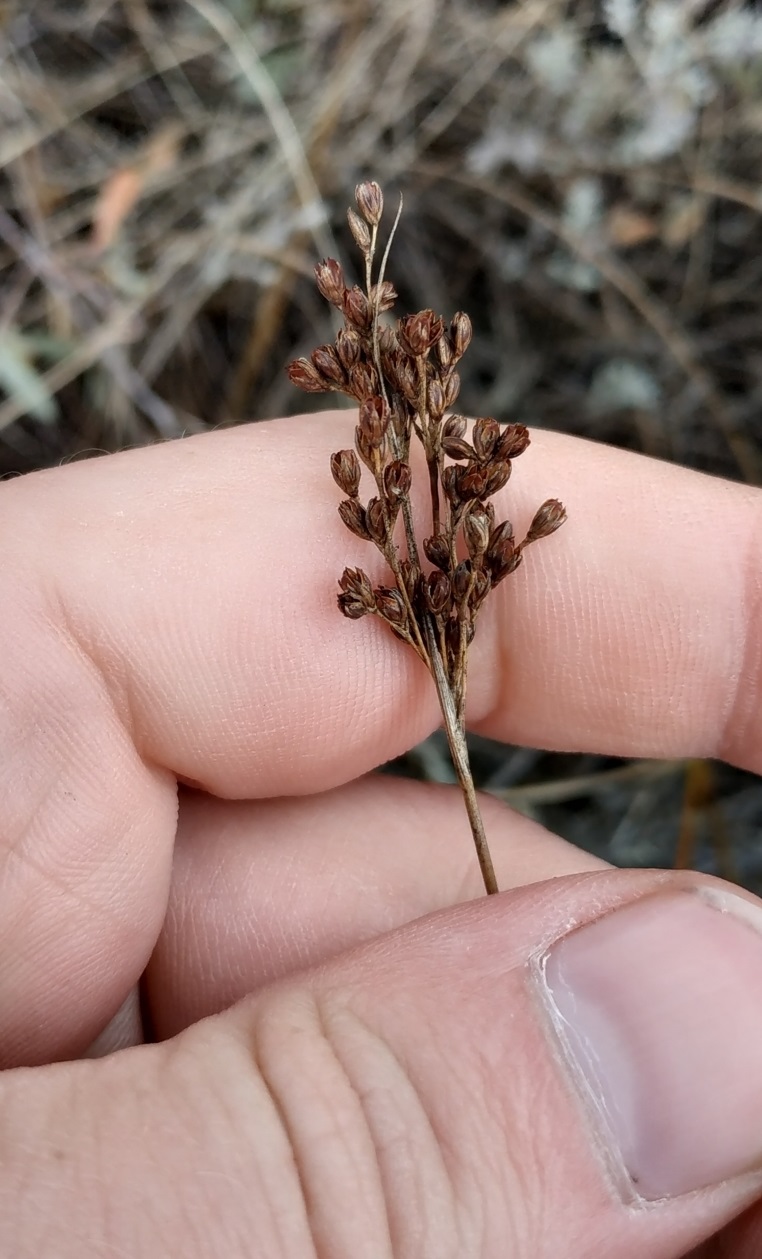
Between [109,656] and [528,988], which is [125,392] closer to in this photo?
[109,656]

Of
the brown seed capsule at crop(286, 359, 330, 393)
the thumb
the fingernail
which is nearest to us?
the thumb

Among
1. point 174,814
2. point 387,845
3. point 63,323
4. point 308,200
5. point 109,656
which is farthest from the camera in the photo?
point 63,323

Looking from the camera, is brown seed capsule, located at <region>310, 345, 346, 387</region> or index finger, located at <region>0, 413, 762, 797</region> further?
index finger, located at <region>0, 413, 762, 797</region>

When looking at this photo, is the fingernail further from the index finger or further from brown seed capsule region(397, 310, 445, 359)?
brown seed capsule region(397, 310, 445, 359)

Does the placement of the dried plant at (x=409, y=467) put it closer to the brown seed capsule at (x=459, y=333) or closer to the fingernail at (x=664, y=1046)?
the brown seed capsule at (x=459, y=333)

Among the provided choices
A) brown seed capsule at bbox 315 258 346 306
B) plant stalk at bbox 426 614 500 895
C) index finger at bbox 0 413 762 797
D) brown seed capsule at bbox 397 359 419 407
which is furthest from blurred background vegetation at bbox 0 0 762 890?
brown seed capsule at bbox 397 359 419 407

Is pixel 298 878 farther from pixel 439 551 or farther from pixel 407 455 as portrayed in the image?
pixel 407 455

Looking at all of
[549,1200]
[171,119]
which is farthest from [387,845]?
[171,119]
